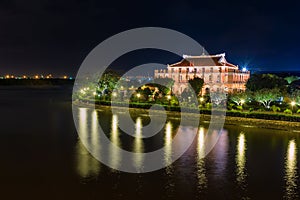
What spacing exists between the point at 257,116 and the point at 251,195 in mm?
12020

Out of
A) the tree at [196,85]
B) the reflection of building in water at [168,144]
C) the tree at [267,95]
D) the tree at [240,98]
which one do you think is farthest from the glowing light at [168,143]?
the tree at [196,85]

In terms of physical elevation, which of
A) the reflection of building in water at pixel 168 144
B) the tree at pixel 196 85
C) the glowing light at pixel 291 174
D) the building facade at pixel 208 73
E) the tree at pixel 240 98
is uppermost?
the building facade at pixel 208 73

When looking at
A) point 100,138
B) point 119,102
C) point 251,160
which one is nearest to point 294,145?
point 251,160

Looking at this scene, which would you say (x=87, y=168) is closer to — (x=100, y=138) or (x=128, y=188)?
(x=128, y=188)

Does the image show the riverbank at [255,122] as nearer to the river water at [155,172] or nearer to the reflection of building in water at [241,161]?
the river water at [155,172]

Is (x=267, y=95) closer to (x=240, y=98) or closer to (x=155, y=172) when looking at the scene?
(x=240, y=98)

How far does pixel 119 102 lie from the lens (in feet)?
94.3

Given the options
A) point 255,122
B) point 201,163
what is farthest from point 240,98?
point 201,163

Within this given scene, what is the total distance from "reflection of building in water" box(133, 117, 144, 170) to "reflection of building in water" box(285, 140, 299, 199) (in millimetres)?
4448

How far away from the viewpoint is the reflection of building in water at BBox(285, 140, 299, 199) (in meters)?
9.22

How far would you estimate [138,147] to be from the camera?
47.6 feet

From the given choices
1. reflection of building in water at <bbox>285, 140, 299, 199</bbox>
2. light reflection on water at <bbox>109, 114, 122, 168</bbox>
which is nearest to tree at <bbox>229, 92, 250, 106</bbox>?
light reflection on water at <bbox>109, 114, 122, 168</bbox>

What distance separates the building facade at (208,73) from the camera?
115 feet

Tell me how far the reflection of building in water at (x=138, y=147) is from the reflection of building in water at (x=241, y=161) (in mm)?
3106
